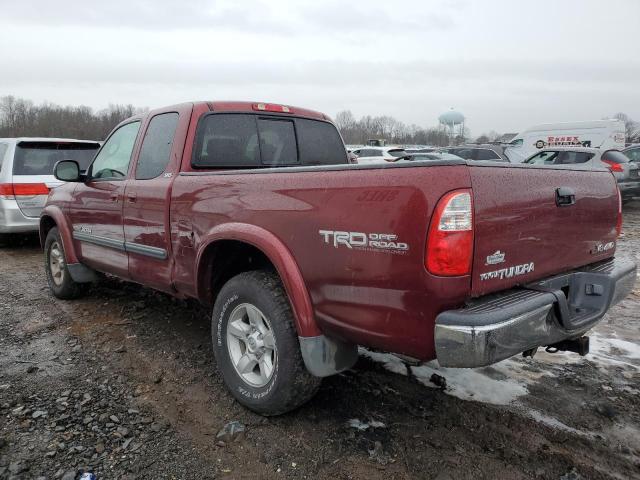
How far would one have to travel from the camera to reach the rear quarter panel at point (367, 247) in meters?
2.14

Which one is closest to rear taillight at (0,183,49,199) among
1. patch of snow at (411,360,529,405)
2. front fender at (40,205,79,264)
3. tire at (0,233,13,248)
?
tire at (0,233,13,248)

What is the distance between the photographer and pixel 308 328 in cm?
260

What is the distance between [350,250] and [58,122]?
80993mm

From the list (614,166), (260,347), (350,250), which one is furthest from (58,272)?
(614,166)

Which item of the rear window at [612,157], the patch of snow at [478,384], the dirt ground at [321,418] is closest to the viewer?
the dirt ground at [321,418]

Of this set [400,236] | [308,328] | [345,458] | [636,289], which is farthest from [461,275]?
[636,289]

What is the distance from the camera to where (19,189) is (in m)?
7.73

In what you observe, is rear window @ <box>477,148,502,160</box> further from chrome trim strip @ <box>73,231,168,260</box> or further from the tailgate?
chrome trim strip @ <box>73,231,168,260</box>

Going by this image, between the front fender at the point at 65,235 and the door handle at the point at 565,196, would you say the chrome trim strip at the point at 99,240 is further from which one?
the door handle at the point at 565,196

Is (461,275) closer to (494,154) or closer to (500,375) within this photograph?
(500,375)

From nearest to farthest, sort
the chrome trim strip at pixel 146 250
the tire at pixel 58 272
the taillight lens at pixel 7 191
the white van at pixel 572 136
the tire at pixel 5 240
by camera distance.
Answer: the chrome trim strip at pixel 146 250
the tire at pixel 58 272
the taillight lens at pixel 7 191
the tire at pixel 5 240
the white van at pixel 572 136

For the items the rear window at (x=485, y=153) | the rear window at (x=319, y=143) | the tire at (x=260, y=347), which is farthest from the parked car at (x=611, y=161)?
the tire at (x=260, y=347)

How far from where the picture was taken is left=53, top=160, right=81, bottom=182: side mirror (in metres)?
4.52

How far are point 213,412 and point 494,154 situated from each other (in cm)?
1639
